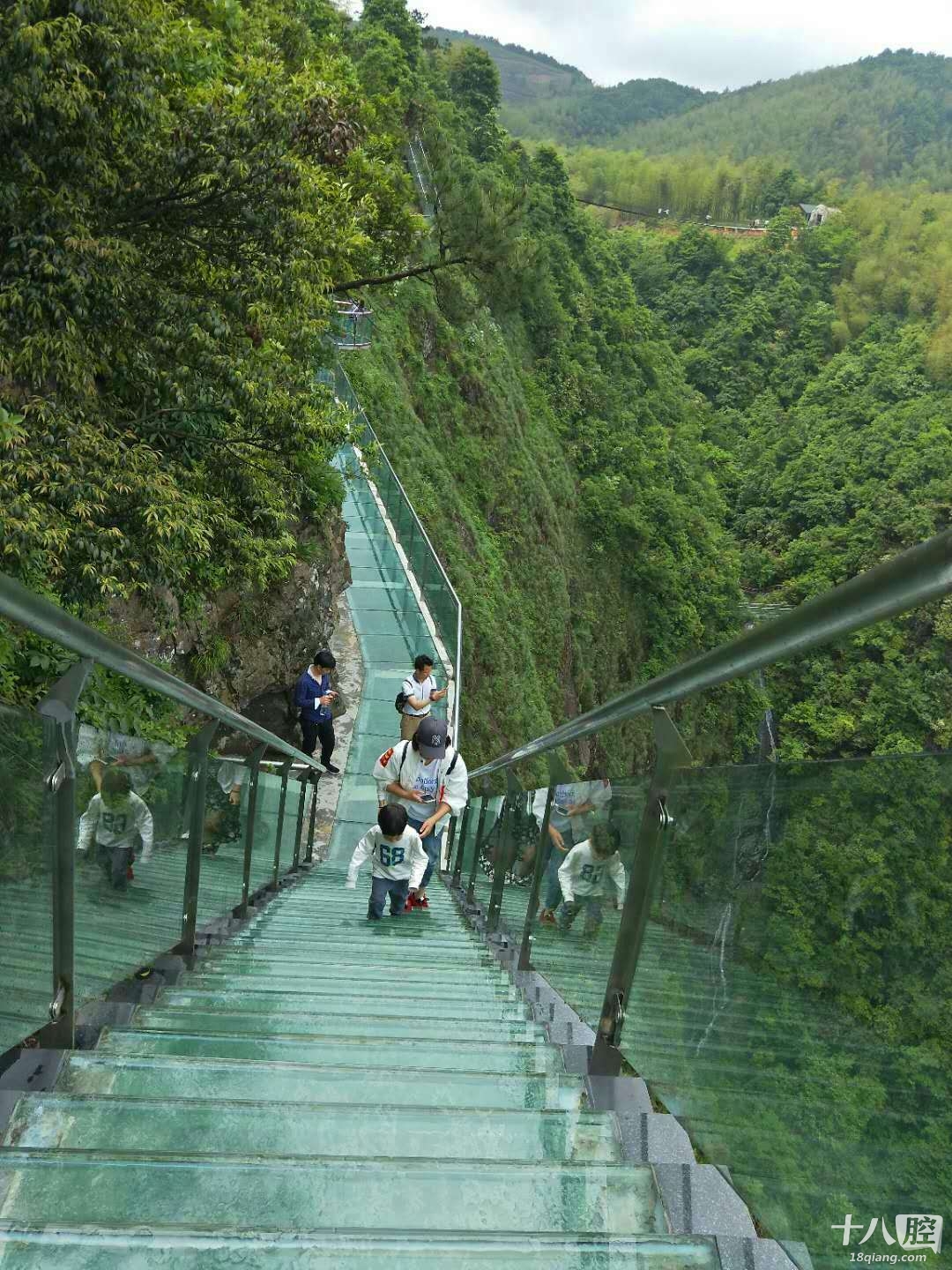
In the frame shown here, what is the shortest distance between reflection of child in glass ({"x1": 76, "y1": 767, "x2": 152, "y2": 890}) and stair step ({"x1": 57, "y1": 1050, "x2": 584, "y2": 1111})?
51 cm

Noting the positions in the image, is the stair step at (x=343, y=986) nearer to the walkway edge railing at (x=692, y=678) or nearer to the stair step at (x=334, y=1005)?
the stair step at (x=334, y=1005)

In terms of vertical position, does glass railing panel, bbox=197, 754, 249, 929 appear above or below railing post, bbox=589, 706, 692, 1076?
below

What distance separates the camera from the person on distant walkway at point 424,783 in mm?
5812

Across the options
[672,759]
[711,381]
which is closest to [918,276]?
[711,381]

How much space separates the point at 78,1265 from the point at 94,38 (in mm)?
6269

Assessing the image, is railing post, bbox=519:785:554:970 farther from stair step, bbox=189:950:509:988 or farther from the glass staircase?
the glass staircase

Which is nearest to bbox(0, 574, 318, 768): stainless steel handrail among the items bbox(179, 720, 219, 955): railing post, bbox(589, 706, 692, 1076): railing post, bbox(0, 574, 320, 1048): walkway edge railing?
bbox(0, 574, 320, 1048): walkway edge railing

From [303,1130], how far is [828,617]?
132cm

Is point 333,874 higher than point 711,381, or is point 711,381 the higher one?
point 711,381

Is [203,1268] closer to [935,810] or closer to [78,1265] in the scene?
[78,1265]

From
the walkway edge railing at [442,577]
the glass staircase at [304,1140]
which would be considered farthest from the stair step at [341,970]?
the walkway edge railing at [442,577]

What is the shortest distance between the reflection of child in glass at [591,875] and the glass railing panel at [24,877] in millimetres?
1334

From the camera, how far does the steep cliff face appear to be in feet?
27.8

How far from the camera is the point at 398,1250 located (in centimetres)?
131
